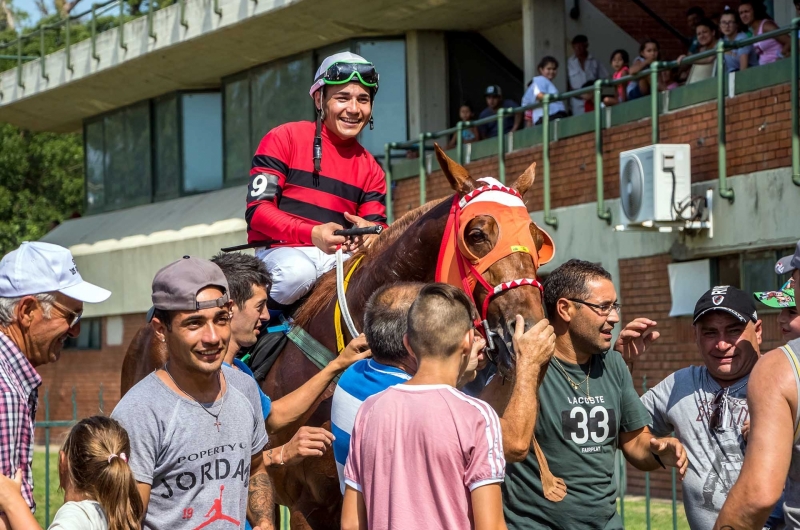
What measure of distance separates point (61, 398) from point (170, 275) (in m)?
24.5

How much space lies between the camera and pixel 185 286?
175 inches

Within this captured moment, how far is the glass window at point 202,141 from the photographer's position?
2517 cm

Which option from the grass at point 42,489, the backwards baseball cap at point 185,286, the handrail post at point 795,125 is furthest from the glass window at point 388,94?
the backwards baseball cap at point 185,286

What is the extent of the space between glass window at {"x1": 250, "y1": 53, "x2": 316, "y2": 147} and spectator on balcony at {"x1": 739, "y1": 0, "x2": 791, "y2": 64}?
31.0ft

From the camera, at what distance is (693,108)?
48.1 ft

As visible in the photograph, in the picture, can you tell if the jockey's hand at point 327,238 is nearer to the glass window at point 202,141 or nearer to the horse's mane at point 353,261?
the horse's mane at point 353,261

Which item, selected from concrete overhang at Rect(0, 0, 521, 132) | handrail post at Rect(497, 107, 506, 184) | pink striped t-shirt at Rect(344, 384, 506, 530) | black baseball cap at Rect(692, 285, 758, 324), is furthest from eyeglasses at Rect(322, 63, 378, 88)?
concrete overhang at Rect(0, 0, 521, 132)

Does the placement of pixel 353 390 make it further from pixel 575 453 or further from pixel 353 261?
pixel 353 261

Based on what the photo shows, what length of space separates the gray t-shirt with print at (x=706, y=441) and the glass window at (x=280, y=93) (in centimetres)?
1681

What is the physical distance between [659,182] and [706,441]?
8.98 meters

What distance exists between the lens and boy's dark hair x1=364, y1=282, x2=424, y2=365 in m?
4.67

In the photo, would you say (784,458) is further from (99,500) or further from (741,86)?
(741,86)

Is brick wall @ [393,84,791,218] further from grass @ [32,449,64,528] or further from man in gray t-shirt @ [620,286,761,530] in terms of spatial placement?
man in gray t-shirt @ [620,286,761,530]

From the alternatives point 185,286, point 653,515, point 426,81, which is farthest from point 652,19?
point 185,286
